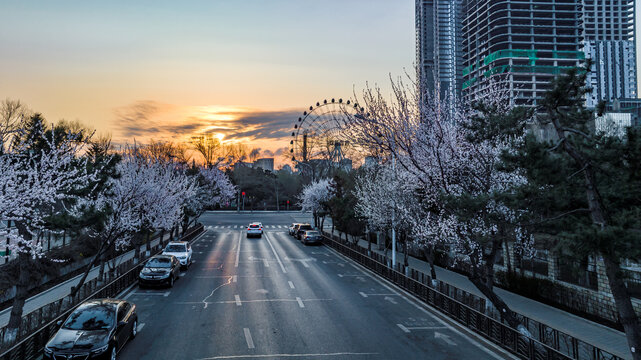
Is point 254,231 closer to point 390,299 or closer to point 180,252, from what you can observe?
point 180,252

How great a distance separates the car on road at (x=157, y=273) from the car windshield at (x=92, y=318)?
9.06m

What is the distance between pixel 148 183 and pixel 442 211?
18017 mm

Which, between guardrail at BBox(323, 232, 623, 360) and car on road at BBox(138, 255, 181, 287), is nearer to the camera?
guardrail at BBox(323, 232, 623, 360)

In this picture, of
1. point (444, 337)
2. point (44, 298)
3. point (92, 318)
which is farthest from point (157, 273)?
point (444, 337)

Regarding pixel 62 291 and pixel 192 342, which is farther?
pixel 62 291

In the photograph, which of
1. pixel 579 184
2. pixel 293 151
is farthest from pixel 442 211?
pixel 293 151

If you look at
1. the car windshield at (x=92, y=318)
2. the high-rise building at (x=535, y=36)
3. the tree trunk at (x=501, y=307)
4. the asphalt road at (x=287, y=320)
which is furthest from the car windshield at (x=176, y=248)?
the high-rise building at (x=535, y=36)

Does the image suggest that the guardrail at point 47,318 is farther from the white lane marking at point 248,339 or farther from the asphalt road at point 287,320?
the white lane marking at point 248,339

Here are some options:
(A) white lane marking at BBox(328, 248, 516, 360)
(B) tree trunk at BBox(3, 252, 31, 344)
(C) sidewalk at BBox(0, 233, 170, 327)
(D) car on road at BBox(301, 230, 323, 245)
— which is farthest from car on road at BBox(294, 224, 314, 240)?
(B) tree trunk at BBox(3, 252, 31, 344)

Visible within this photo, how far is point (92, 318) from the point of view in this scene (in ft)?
40.4

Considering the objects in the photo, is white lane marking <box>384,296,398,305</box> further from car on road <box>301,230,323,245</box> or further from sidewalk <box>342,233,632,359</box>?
car on road <box>301,230,323,245</box>

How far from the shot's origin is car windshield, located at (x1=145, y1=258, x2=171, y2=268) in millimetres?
22609

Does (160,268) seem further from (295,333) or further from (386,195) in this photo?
(386,195)

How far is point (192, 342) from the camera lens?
13.5 meters
